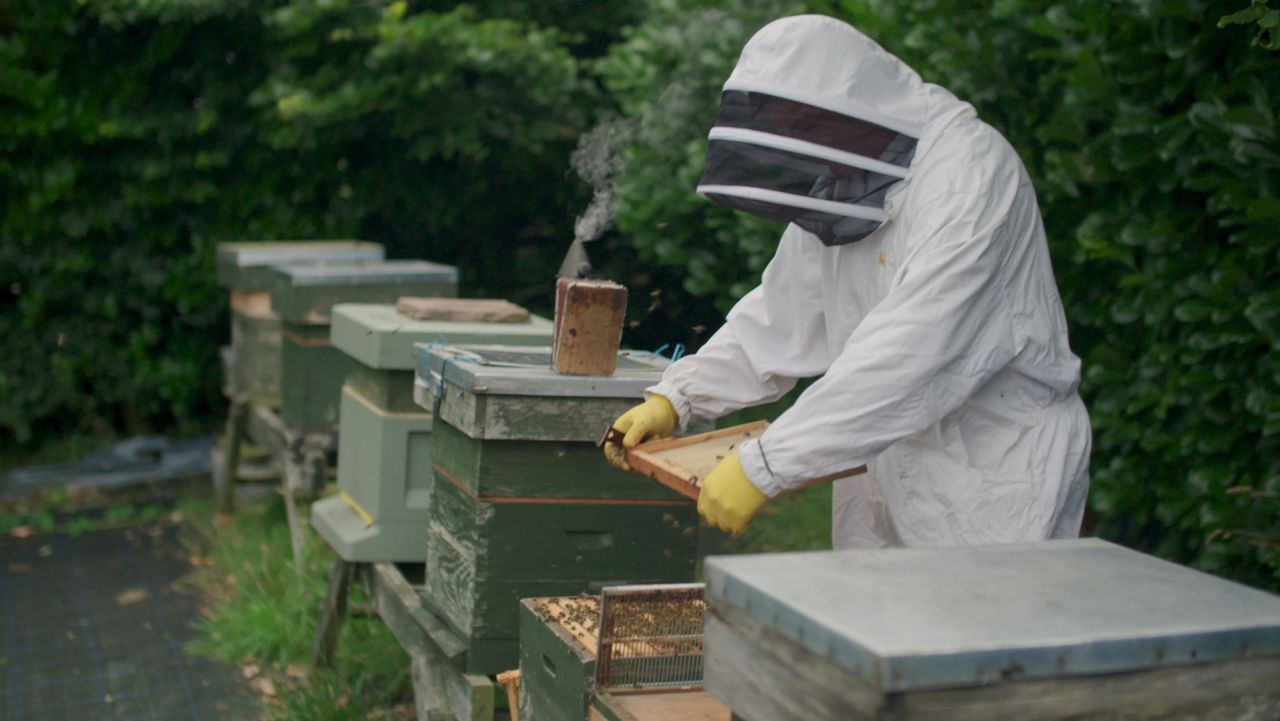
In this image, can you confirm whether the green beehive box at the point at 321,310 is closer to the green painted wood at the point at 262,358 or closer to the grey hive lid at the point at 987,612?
the green painted wood at the point at 262,358

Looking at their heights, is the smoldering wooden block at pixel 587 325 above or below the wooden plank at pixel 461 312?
above

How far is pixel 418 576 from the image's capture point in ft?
14.3

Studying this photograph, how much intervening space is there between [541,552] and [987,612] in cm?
161

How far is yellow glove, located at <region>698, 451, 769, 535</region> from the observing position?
7.00 feet

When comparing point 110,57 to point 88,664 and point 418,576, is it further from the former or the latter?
point 418,576

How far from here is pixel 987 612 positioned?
1611 mm

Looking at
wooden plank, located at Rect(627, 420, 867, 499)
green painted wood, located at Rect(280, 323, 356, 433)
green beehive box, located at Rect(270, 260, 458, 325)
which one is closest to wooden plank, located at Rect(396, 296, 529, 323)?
green beehive box, located at Rect(270, 260, 458, 325)

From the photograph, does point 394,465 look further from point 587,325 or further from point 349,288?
point 349,288

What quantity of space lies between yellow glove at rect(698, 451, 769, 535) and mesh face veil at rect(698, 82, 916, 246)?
474 mm

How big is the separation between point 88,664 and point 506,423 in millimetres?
2752

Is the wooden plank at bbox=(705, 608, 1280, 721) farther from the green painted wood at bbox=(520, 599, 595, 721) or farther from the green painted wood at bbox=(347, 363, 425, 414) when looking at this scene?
the green painted wood at bbox=(347, 363, 425, 414)


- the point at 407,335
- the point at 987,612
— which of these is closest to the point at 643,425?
the point at 987,612

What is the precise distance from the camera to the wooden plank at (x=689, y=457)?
2.26 m

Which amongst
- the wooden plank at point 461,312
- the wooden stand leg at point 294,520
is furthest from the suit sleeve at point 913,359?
the wooden stand leg at point 294,520
